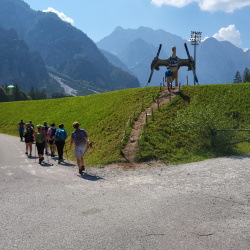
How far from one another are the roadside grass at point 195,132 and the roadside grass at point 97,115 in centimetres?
202

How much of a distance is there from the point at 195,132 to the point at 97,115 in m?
12.6

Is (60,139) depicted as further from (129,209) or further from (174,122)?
(174,122)

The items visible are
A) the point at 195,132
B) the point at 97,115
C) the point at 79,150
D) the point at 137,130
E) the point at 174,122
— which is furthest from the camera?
the point at 97,115

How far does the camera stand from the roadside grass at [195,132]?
14.5m

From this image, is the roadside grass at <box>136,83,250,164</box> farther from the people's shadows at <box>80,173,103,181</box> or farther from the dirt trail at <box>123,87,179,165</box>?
the people's shadows at <box>80,173,103,181</box>

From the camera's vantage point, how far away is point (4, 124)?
143ft

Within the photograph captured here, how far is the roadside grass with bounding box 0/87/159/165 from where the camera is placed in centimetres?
1692

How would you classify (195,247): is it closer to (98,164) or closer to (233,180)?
(233,180)

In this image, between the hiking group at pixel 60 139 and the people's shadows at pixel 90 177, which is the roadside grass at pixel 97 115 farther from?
the people's shadows at pixel 90 177

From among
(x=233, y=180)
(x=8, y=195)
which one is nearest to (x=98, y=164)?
(x=8, y=195)

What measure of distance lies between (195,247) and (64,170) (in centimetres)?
876

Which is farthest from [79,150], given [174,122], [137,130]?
[174,122]

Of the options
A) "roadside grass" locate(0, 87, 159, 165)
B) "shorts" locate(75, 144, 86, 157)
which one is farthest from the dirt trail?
"shorts" locate(75, 144, 86, 157)

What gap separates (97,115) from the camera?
2639cm
